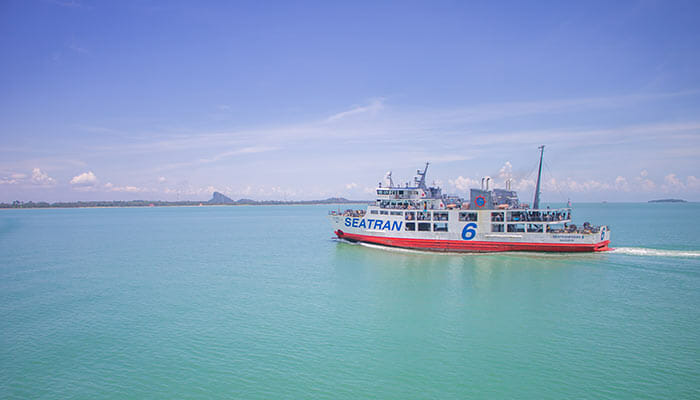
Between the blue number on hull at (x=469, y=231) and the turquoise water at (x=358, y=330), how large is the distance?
5881mm

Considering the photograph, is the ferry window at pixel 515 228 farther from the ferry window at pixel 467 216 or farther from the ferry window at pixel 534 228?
the ferry window at pixel 467 216

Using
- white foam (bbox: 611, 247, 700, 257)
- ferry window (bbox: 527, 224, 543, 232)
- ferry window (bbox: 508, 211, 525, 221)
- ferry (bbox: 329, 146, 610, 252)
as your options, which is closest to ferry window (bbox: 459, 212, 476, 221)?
ferry (bbox: 329, 146, 610, 252)

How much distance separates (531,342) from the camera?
A: 65.7ft

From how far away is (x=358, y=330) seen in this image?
22172mm

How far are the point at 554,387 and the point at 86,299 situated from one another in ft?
114

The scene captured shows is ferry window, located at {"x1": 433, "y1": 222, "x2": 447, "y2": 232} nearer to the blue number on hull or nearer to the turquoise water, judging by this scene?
the blue number on hull

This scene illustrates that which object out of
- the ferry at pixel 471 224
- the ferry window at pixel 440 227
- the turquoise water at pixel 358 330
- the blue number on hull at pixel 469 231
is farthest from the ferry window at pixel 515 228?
the ferry window at pixel 440 227

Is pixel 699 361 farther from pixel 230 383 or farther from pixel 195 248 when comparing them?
pixel 195 248

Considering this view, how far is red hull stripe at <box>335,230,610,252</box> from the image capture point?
43594mm

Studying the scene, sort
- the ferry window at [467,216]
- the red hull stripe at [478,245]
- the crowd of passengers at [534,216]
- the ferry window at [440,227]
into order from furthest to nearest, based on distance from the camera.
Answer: the ferry window at [440,227]
the ferry window at [467,216]
the crowd of passengers at [534,216]
the red hull stripe at [478,245]

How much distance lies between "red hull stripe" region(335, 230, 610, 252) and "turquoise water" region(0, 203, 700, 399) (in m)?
3.55

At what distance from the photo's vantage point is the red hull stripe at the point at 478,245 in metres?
43.6

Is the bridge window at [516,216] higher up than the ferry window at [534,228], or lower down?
higher up

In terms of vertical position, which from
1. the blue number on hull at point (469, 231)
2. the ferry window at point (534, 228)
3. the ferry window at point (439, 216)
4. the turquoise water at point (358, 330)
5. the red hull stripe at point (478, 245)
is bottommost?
the turquoise water at point (358, 330)
